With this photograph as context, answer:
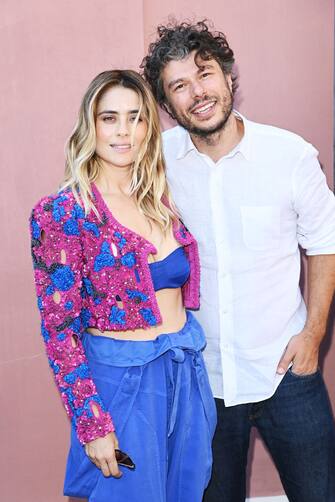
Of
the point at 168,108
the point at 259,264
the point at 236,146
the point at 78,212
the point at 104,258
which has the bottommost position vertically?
the point at 259,264

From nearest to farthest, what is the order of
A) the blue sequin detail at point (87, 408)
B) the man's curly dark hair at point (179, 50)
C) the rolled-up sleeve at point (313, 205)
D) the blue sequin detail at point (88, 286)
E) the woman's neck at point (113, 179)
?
the blue sequin detail at point (87, 408), the blue sequin detail at point (88, 286), the woman's neck at point (113, 179), the rolled-up sleeve at point (313, 205), the man's curly dark hair at point (179, 50)

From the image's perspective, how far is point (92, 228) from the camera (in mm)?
1906

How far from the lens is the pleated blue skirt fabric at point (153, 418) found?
75.2 inches

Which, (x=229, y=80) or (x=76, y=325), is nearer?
(x=76, y=325)

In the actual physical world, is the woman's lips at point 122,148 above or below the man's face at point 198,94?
below

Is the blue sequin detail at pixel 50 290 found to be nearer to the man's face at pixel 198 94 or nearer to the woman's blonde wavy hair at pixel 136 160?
the woman's blonde wavy hair at pixel 136 160

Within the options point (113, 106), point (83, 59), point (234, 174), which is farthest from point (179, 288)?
point (83, 59)

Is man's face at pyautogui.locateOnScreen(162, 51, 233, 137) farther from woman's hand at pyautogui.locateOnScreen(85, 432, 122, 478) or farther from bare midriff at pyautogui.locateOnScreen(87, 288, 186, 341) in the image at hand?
woman's hand at pyautogui.locateOnScreen(85, 432, 122, 478)

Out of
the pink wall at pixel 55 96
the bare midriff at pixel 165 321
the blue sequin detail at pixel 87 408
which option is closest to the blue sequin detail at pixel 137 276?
the bare midriff at pixel 165 321

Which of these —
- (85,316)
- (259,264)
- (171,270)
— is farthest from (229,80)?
(85,316)

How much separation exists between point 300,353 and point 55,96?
48.3 inches

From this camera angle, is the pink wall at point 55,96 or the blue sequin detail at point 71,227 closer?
the blue sequin detail at point 71,227

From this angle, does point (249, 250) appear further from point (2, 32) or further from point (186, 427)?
point (2, 32)

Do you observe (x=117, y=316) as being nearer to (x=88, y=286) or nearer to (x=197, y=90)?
(x=88, y=286)
